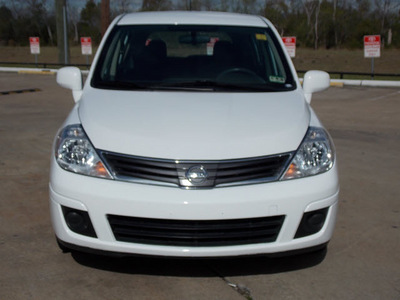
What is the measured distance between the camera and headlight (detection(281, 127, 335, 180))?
3406 millimetres

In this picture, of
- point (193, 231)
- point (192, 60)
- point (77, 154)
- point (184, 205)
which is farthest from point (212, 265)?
point (192, 60)

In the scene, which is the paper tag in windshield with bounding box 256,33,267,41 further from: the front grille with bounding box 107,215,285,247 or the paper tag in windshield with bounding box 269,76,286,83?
the front grille with bounding box 107,215,285,247

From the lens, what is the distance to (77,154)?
11.3 feet

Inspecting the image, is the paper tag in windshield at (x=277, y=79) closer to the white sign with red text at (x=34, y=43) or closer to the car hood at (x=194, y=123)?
the car hood at (x=194, y=123)

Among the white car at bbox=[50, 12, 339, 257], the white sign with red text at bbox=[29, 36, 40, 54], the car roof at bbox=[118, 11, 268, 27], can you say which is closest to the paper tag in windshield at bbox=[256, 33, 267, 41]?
the car roof at bbox=[118, 11, 268, 27]

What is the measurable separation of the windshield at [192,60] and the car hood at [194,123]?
0.24m

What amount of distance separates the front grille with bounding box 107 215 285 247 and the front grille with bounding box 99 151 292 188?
216 millimetres

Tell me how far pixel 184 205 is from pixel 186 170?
206 mm

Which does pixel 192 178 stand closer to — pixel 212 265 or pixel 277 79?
pixel 212 265

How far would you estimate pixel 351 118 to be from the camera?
35.6 ft

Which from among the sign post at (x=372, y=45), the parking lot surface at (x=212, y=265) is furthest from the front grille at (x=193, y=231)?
the sign post at (x=372, y=45)

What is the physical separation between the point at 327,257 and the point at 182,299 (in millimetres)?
1159

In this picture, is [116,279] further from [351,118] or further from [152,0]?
[152,0]

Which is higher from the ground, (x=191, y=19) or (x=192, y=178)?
(x=191, y=19)
